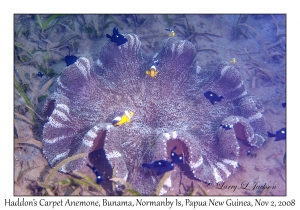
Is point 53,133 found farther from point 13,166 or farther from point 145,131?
point 145,131

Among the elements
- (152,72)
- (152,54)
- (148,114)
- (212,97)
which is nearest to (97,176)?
(148,114)

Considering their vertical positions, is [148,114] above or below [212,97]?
below

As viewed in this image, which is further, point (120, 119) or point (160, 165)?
point (120, 119)

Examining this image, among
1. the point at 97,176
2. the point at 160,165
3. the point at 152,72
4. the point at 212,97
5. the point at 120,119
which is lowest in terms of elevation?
the point at 97,176

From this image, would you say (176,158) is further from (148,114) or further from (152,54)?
(152,54)

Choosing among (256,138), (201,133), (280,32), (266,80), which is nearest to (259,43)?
(280,32)

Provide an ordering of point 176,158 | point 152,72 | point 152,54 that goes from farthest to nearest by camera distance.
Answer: point 152,54
point 152,72
point 176,158

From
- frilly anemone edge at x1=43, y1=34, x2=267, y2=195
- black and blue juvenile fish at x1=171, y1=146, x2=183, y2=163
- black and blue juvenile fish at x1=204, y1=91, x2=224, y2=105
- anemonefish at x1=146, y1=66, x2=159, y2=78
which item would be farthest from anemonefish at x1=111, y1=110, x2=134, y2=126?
black and blue juvenile fish at x1=204, y1=91, x2=224, y2=105

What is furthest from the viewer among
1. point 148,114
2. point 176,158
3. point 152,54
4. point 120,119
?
point 152,54

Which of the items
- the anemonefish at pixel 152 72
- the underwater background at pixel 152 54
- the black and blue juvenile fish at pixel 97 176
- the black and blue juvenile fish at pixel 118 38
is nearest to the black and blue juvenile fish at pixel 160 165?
the underwater background at pixel 152 54
